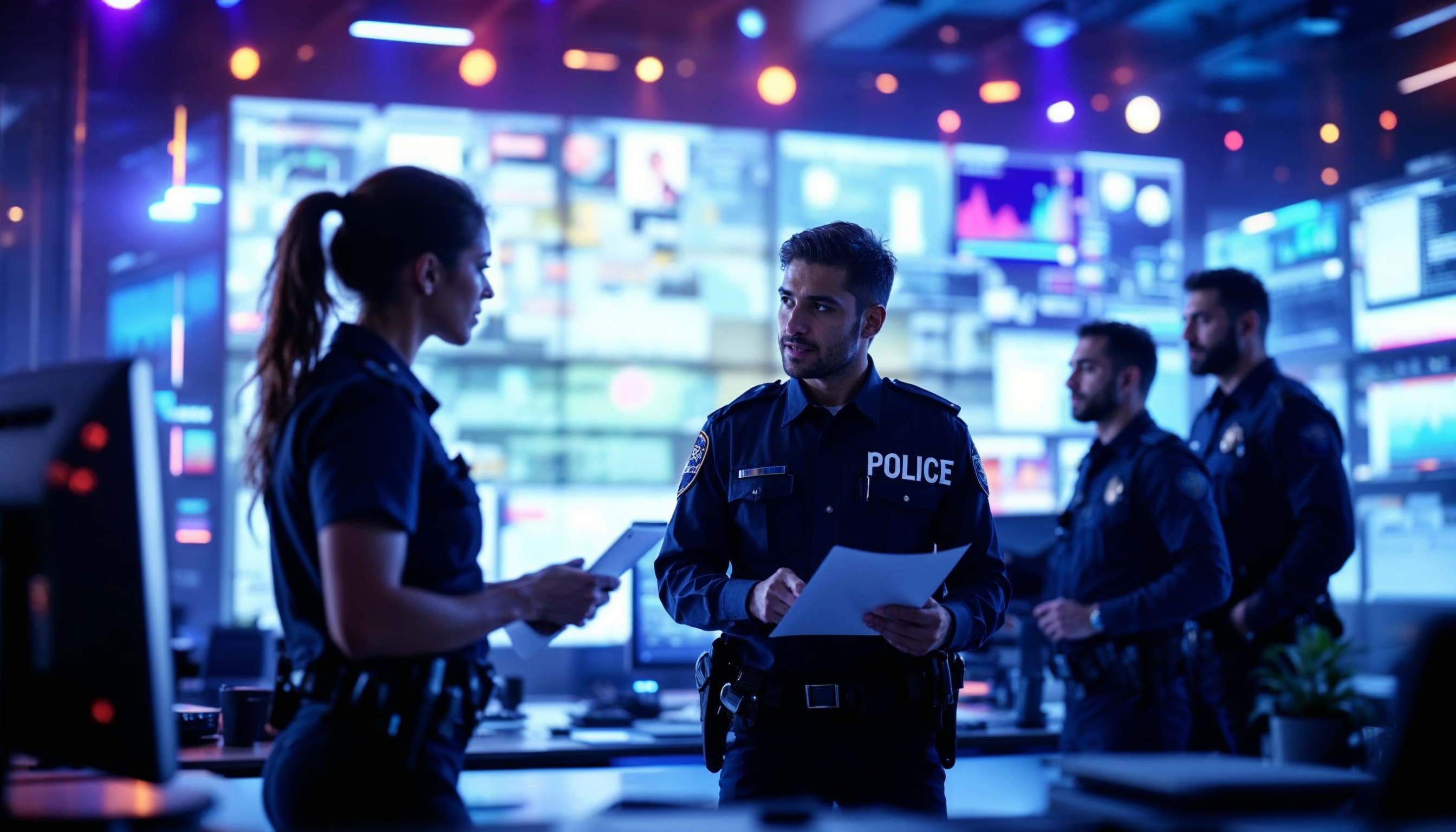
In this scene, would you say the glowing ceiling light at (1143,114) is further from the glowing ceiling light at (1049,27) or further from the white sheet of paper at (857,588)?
the white sheet of paper at (857,588)

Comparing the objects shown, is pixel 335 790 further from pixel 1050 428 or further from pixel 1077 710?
pixel 1050 428

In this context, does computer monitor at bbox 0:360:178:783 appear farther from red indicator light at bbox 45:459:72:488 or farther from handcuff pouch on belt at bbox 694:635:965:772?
handcuff pouch on belt at bbox 694:635:965:772

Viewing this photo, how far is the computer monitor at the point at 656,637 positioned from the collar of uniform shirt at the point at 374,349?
2.07 m

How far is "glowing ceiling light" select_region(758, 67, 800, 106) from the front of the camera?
620cm

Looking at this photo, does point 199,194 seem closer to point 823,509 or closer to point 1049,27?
point 1049,27

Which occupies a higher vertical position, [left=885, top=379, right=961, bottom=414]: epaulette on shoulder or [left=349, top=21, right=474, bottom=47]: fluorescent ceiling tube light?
[left=349, top=21, right=474, bottom=47]: fluorescent ceiling tube light

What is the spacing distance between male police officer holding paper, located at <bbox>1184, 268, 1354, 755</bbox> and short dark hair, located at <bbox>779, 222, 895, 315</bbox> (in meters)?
1.70

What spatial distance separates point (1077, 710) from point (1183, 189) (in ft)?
14.2

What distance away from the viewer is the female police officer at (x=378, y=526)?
4.86 ft

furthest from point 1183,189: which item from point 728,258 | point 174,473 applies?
point 174,473

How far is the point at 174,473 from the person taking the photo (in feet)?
18.2

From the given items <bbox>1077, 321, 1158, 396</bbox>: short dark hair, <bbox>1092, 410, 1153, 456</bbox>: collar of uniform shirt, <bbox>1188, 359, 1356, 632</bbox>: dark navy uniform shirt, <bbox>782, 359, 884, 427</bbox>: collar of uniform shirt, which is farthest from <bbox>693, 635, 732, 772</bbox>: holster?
<bbox>1188, 359, 1356, 632</bbox>: dark navy uniform shirt

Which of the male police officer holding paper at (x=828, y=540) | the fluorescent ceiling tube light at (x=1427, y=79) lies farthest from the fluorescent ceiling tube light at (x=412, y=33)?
the fluorescent ceiling tube light at (x=1427, y=79)

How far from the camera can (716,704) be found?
90.5 inches
